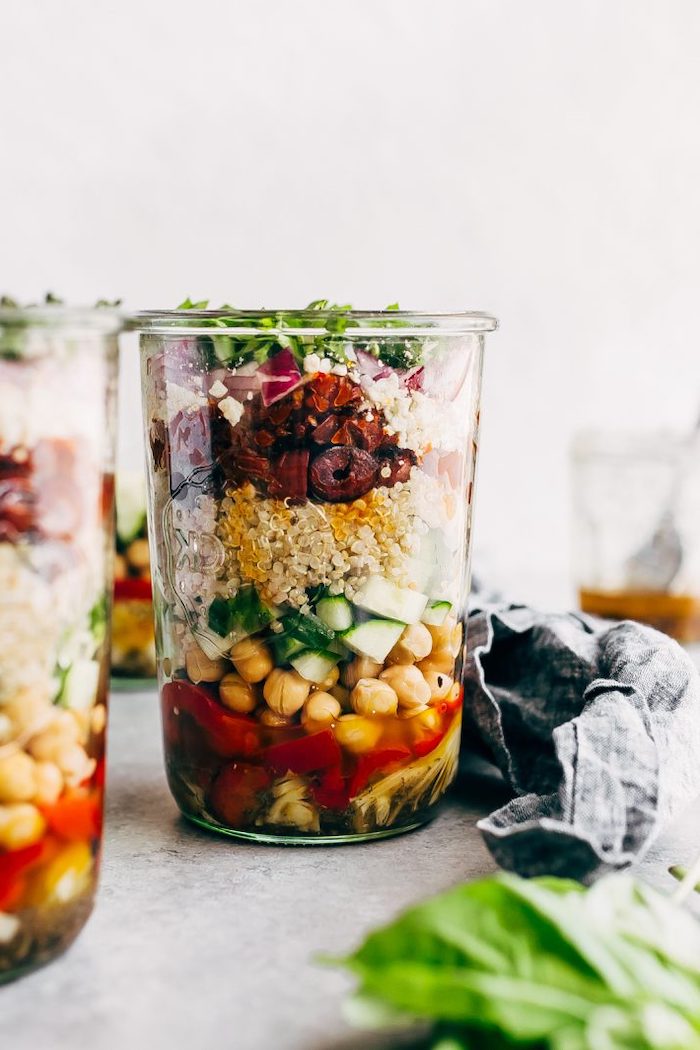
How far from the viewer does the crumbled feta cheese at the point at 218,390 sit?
67cm

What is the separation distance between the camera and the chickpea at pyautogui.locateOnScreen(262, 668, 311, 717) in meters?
0.68

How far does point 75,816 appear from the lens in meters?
0.58

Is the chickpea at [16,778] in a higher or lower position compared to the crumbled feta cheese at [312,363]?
lower

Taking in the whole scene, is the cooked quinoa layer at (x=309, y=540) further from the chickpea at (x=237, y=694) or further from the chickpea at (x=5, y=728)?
the chickpea at (x=5, y=728)

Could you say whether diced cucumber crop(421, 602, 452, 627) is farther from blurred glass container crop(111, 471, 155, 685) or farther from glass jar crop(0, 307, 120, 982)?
blurred glass container crop(111, 471, 155, 685)

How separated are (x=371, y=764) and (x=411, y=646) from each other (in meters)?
0.08

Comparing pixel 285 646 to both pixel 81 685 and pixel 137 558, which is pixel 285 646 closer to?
pixel 81 685

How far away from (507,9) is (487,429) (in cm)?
52

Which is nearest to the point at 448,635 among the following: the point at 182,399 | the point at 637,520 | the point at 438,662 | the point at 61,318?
→ the point at 438,662

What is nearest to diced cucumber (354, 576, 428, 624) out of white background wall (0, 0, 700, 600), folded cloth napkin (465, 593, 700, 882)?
folded cloth napkin (465, 593, 700, 882)

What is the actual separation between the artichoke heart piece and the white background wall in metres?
0.57

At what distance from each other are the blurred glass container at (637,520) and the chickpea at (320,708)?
2.24 feet

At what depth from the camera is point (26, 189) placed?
1344 mm

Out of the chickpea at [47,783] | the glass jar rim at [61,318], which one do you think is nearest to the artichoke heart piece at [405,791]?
the chickpea at [47,783]
